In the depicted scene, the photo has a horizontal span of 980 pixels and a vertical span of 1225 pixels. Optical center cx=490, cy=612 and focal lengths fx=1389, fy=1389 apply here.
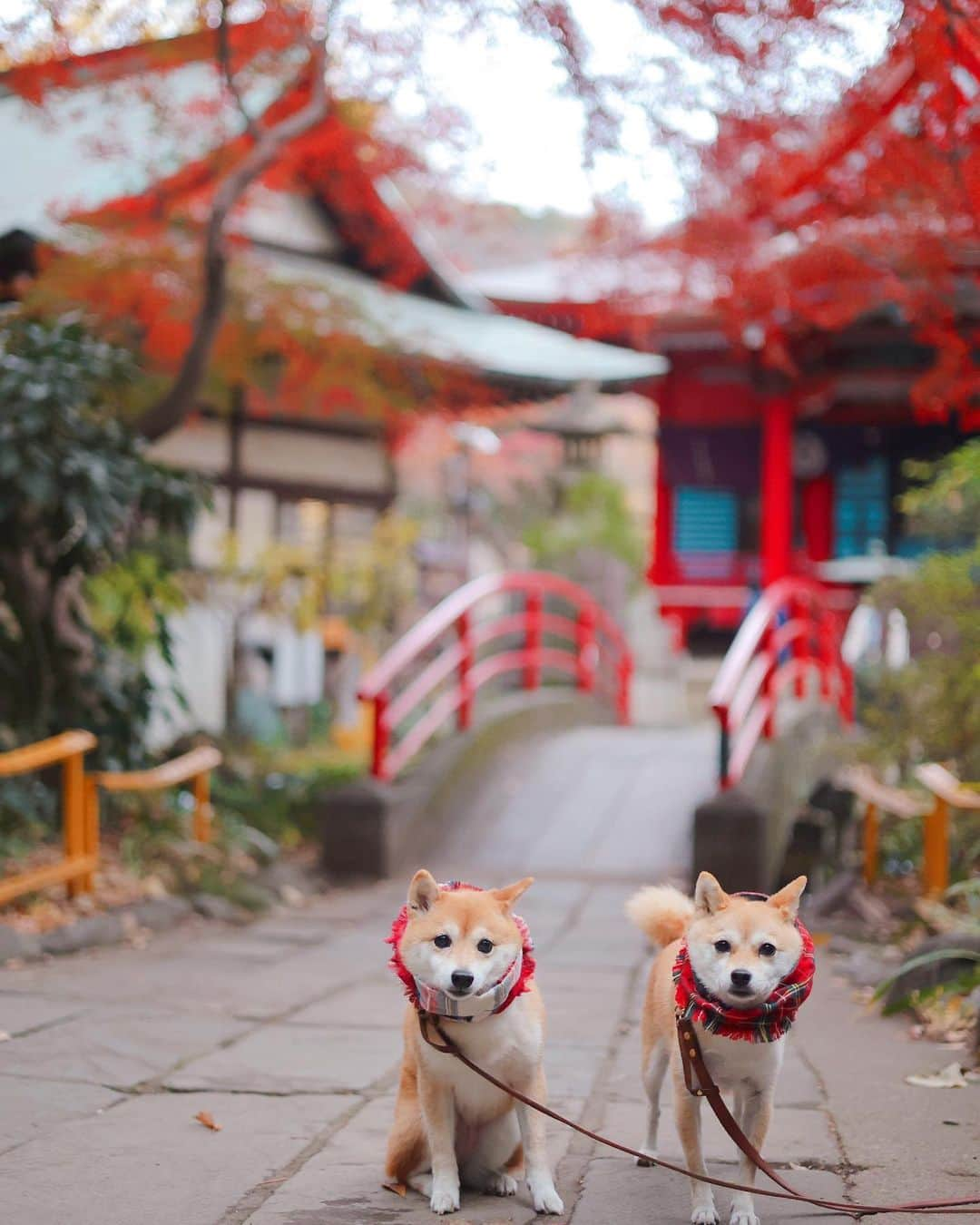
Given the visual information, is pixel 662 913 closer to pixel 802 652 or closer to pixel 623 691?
pixel 802 652

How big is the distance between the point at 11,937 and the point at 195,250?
527 centimetres

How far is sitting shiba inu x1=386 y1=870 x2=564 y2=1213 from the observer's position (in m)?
3.04

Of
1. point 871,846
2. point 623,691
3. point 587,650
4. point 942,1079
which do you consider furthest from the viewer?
point 623,691

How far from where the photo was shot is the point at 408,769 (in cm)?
923

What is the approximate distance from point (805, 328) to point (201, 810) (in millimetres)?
7942

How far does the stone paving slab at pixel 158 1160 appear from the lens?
3.24 metres

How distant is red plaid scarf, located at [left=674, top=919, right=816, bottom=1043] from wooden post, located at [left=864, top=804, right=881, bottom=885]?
202 inches

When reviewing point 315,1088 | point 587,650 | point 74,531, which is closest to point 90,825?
point 74,531

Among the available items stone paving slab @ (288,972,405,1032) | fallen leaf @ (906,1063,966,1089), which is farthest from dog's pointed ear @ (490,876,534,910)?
stone paving slab @ (288,972,405,1032)

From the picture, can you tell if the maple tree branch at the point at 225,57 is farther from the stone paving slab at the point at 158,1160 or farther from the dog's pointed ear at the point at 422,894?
the dog's pointed ear at the point at 422,894

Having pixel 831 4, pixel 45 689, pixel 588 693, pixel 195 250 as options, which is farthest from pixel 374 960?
pixel 588 693

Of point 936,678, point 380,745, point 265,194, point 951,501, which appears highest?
point 265,194

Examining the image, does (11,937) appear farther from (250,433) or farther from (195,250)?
(250,433)

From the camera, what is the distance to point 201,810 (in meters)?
8.29
